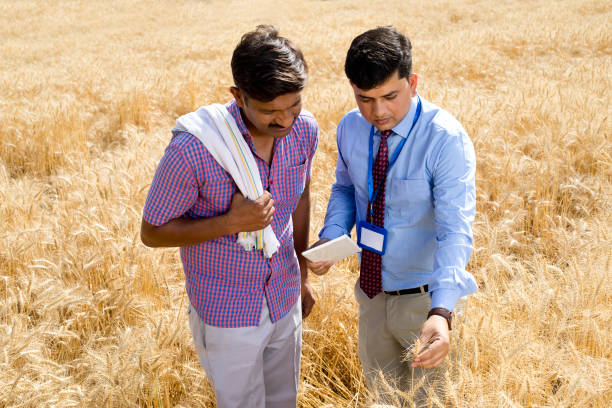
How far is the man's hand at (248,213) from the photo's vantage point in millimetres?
1446

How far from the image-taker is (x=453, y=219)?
154cm

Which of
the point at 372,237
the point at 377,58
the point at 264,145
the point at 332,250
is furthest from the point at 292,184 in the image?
the point at 377,58

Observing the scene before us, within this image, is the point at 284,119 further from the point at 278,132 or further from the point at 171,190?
the point at 171,190

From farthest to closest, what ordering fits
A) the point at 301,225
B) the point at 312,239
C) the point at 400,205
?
the point at 312,239 → the point at 301,225 → the point at 400,205

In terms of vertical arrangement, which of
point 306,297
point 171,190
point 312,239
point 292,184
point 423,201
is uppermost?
point 171,190

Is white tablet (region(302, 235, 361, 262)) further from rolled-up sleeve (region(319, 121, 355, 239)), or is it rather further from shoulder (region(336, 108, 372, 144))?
shoulder (region(336, 108, 372, 144))

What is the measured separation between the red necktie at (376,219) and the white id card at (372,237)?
0.09ft

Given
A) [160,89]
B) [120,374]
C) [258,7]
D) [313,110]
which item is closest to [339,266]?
[120,374]

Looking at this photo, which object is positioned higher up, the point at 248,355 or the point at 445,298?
the point at 445,298

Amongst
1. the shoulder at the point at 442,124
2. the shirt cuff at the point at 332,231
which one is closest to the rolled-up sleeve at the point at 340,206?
the shirt cuff at the point at 332,231

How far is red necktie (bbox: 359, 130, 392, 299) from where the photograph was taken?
5.78ft

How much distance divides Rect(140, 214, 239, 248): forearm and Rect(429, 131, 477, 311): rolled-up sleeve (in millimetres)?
695

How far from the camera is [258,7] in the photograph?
25.6m

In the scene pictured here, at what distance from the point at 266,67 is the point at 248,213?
46 centimetres
